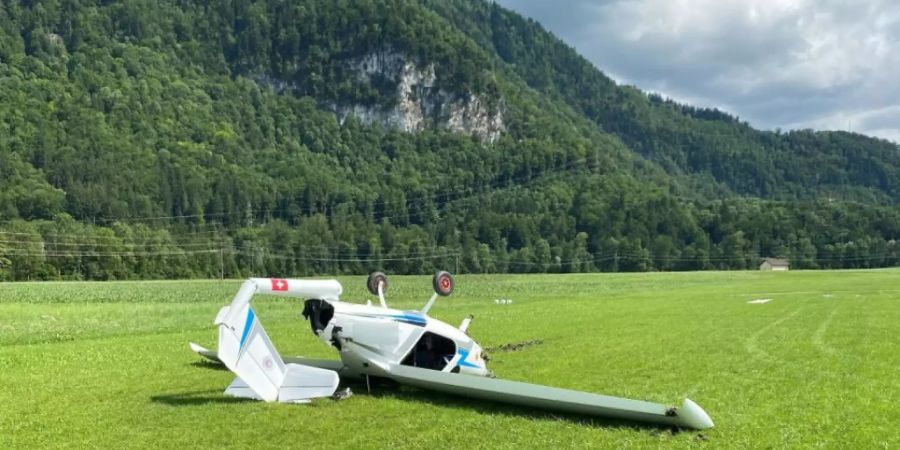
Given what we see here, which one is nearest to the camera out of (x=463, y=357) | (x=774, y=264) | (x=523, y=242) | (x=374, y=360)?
(x=374, y=360)

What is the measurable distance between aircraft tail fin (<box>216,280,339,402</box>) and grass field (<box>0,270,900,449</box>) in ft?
1.11

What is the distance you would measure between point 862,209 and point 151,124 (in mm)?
193020

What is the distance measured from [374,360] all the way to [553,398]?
4098 mm

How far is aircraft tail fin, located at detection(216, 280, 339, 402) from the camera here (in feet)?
41.9

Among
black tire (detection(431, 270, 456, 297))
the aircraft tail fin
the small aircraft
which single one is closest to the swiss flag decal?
the small aircraft

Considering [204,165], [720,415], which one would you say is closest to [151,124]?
[204,165]

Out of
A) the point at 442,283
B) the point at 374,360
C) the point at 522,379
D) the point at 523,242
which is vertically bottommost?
the point at 522,379

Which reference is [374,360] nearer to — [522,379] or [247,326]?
[247,326]

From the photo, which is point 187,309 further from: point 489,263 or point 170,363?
point 489,263

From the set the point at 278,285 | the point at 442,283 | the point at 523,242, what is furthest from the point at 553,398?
the point at 523,242

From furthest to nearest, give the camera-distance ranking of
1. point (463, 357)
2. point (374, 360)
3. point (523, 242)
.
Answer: point (523, 242)
point (463, 357)
point (374, 360)

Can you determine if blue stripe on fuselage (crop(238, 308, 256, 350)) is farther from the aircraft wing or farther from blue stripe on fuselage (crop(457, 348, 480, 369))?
blue stripe on fuselage (crop(457, 348, 480, 369))

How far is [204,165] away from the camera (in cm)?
19512

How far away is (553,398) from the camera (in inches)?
504
